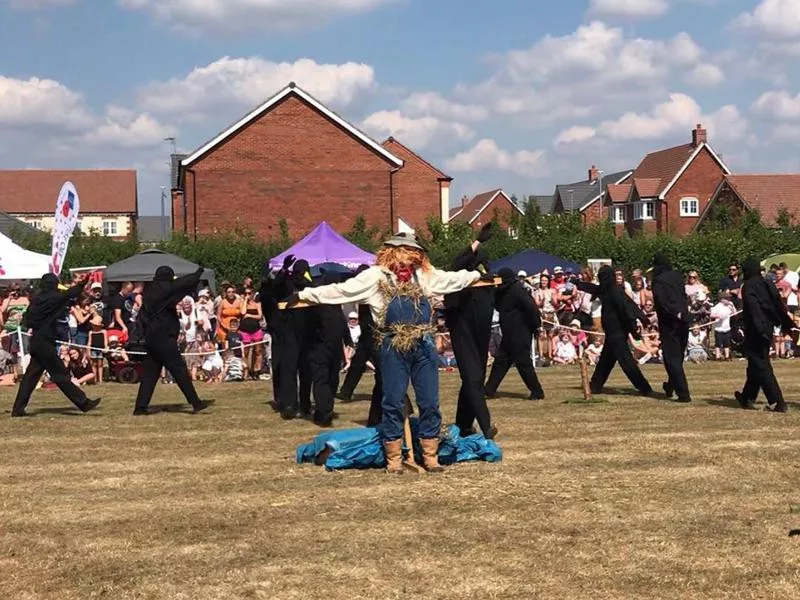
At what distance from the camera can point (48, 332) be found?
13.1 m

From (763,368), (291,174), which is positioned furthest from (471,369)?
(291,174)

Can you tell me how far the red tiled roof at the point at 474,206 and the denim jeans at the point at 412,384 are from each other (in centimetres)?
8503

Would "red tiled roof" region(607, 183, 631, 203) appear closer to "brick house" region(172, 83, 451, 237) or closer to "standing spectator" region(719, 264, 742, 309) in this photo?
"brick house" region(172, 83, 451, 237)

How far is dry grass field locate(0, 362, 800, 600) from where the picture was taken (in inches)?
225

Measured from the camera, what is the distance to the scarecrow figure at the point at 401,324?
8.66 meters

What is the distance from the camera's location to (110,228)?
82500mm

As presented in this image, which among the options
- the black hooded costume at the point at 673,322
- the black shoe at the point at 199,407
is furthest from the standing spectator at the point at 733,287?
the black shoe at the point at 199,407

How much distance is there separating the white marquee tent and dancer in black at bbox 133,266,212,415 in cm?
1038

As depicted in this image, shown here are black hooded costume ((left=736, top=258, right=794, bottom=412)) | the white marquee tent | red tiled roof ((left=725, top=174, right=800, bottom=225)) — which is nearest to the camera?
black hooded costume ((left=736, top=258, right=794, bottom=412))

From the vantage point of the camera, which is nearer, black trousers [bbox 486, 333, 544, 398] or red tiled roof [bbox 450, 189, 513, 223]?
black trousers [bbox 486, 333, 544, 398]

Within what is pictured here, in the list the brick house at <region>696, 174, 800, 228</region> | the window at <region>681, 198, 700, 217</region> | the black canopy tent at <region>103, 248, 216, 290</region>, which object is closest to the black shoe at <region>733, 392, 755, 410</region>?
the black canopy tent at <region>103, 248, 216, 290</region>

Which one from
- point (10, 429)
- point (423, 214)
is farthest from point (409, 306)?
point (423, 214)

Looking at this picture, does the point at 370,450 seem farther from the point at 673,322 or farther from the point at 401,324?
the point at 673,322

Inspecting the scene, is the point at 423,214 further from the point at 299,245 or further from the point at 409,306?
the point at 409,306
